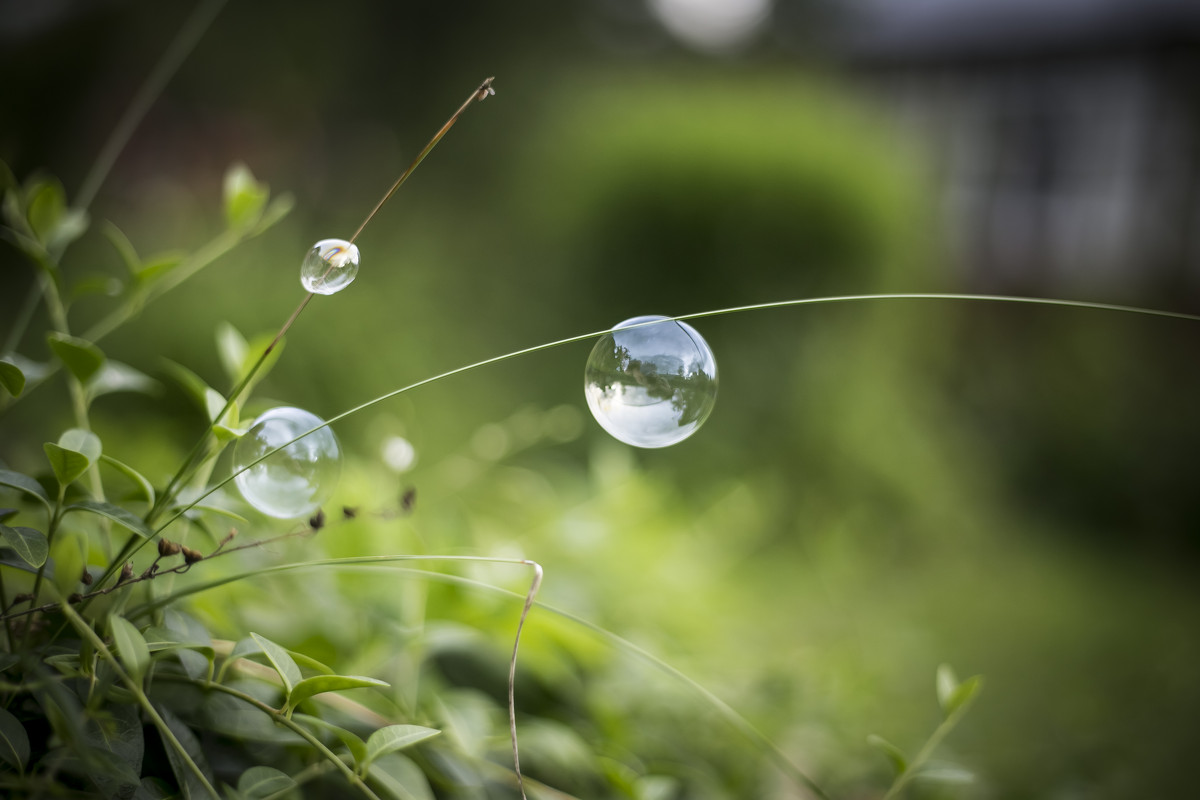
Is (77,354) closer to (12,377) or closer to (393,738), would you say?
(12,377)

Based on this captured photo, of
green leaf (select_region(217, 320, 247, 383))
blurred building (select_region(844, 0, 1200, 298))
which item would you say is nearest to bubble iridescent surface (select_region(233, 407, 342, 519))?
green leaf (select_region(217, 320, 247, 383))

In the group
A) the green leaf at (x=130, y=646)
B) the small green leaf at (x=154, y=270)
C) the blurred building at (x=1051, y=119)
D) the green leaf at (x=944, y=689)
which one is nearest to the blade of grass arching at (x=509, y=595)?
the green leaf at (x=130, y=646)

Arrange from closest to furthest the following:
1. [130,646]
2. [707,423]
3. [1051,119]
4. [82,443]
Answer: [130,646] < [82,443] < [707,423] < [1051,119]

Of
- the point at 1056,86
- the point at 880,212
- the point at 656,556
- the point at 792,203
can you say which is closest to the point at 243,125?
the point at 792,203

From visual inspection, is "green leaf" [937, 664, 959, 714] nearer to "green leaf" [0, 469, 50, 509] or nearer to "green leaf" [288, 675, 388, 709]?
"green leaf" [288, 675, 388, 709]

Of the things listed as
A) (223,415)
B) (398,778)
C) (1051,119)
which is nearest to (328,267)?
(223,415)

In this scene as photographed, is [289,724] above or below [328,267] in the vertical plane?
below
